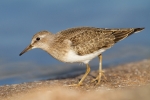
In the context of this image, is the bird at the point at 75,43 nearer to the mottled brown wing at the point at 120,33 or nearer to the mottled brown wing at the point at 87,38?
the mottled brown wing at the point at 87,38

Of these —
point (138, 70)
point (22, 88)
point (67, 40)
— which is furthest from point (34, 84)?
point (138, 70)

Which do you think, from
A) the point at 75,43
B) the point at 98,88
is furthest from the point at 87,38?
the point at 98,88

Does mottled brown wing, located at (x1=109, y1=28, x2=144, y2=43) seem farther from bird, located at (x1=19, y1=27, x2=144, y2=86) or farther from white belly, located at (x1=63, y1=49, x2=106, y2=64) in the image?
white belly, located at (x1=63, y1=49, x2=106, y2=64)

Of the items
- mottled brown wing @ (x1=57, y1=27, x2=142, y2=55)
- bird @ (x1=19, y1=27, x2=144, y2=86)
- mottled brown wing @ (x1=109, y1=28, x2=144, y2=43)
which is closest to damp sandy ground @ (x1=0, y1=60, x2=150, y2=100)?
bird @ (x1=19, y1=27, x2=144, y2=86)

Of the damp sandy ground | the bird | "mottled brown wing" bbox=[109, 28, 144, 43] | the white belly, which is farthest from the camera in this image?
"mottled brown wing" bbox=[109, 28, 144, 43]

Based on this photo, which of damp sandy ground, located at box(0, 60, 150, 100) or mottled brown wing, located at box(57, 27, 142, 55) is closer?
damp sandy ground, located at box(0, 60, 150, 100)

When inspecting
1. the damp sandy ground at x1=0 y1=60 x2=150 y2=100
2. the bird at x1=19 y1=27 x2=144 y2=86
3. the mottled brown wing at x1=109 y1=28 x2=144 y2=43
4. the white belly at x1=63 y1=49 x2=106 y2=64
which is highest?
the mottled brown wing at x1=109 y1=28 x2=144 y2=43

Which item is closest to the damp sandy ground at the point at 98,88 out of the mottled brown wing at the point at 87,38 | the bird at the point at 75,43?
the bird at the point at 75,43
